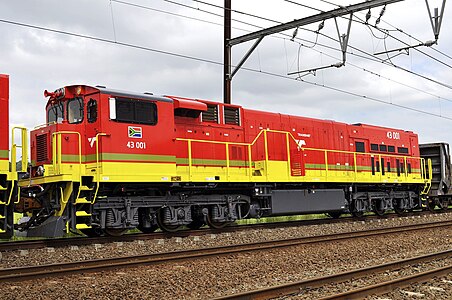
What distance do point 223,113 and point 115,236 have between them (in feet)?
15.3

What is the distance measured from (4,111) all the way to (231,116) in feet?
21.5

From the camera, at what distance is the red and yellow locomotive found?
35.1 ft

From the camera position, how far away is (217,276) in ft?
24.8

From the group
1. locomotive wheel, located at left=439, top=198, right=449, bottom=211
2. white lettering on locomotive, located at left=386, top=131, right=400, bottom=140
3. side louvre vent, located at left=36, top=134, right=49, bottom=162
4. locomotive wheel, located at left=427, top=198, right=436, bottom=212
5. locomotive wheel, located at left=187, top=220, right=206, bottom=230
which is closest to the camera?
side louvre vent, located at left=36, top=134, right=49, bottom=162

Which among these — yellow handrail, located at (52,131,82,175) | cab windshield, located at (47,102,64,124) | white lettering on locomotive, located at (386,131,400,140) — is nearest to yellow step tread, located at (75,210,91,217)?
yellow handrail, located at (52,131,82,175)

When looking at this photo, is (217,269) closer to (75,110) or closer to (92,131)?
(92,131)

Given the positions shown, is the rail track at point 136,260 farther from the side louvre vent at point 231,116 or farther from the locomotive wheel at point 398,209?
the locomotive wheel at point 398,209

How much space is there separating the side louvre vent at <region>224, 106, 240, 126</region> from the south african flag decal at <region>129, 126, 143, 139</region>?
3064mm

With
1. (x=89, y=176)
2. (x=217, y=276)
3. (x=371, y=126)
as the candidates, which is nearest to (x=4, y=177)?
(x=89, y=176)

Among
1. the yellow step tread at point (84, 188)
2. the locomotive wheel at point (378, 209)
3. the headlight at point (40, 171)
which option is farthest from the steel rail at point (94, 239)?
the locomotive wheel at point (378, 209)

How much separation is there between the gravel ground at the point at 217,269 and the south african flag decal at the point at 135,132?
249 centimetres

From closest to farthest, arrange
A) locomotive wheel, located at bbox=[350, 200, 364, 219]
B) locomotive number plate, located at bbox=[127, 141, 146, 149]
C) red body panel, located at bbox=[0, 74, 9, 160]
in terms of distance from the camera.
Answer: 1. red body panel, located at bbox=[0, 74, 9, 160]
2. locomotive number plate, located at bbox=[127, 141, 146, 149]
3. locomotive wheel, located at bbox=[350, 200, 364, 219]

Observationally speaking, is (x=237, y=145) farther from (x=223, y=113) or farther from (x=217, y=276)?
(x=217, y=276)

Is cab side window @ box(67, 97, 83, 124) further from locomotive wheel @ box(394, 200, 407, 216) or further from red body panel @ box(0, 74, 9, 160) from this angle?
locomotive wheel @ box(394, 200, 407, 216)
